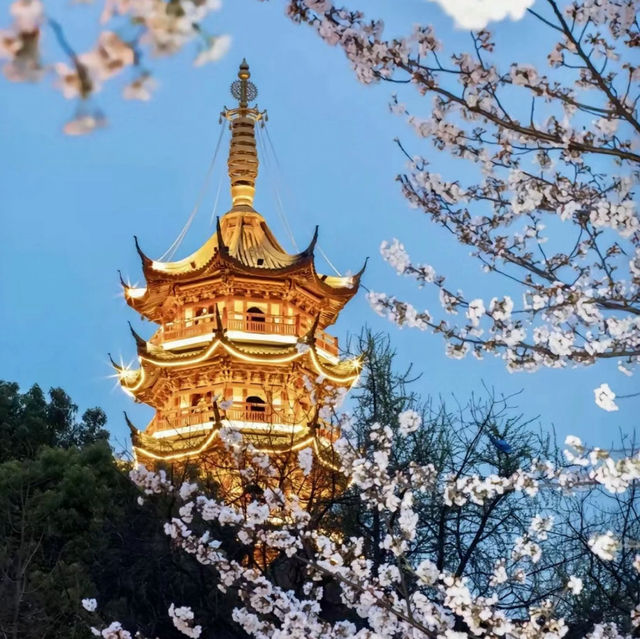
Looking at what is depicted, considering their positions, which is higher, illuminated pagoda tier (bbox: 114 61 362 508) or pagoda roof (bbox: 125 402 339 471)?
illuminated pagoda tier (bbox: 114 61 362 508)

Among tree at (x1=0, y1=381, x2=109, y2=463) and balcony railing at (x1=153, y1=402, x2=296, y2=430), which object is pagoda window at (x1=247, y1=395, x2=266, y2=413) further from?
tree at (x1=0, y1=381, x2=109, y2=463)

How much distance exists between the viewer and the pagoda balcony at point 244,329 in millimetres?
30156

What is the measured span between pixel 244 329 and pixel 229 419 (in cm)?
336

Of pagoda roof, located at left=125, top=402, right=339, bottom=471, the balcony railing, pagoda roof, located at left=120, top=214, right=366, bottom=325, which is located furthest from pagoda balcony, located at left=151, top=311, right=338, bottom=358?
pagoda roof, located at left=125, top=402, right=339, bottom=471

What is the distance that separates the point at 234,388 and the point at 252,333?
5.81 feet

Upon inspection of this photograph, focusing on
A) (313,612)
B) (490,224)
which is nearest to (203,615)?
(313,612)

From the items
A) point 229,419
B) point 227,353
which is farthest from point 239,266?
point 229,419

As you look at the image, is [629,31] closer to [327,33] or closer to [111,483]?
[327,33]

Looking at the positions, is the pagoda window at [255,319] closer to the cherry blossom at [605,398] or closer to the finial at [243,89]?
the finial at [243,89]

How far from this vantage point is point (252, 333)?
3016 centimetres

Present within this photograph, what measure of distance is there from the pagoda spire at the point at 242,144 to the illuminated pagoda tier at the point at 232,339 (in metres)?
0.40

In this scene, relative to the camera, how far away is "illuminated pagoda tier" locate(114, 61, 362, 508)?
28406mm

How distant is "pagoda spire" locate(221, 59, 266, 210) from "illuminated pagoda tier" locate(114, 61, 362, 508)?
401 mm

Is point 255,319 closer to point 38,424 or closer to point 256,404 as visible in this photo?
point 256,404
